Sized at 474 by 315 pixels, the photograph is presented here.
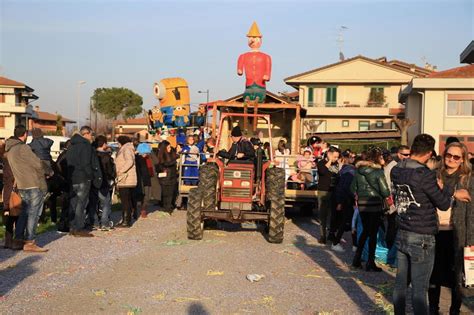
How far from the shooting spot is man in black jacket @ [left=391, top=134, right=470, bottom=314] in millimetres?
6039

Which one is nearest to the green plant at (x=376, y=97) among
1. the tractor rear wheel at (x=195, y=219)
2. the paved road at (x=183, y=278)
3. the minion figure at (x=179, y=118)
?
the minion figure at (x=179, y=118)

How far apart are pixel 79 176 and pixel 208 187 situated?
96.4 inches

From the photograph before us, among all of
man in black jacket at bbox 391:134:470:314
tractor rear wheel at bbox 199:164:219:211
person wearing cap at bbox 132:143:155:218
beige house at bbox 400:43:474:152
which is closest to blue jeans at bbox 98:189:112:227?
person wearing cap at bbox 132:143:155:218

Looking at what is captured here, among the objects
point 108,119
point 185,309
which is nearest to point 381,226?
point 185,309

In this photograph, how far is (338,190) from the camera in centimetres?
Result: 1224

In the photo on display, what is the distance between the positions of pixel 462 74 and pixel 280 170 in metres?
29.3

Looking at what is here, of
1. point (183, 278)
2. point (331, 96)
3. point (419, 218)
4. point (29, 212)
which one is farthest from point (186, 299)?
point (331, 96)

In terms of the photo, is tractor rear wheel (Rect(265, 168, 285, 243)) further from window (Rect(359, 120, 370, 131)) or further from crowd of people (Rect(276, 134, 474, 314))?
window (Rect(359, 120, 370, 131))

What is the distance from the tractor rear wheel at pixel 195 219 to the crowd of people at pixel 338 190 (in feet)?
3.82

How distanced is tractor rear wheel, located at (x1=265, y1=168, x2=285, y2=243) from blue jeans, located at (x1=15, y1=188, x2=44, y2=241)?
4.10 m

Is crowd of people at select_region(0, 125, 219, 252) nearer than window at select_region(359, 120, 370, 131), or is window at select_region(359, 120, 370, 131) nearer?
crowd of people at select_region(0, 125, 219, 252)

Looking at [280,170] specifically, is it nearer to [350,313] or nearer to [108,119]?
[350,313]

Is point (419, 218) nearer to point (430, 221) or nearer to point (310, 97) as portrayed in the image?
point (430, 221)

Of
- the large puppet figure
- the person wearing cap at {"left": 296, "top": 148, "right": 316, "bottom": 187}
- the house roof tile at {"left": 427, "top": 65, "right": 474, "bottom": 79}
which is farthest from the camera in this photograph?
the house roof tile at {"left": 427, "top": 65, "right": 474, "bottom": 79}
